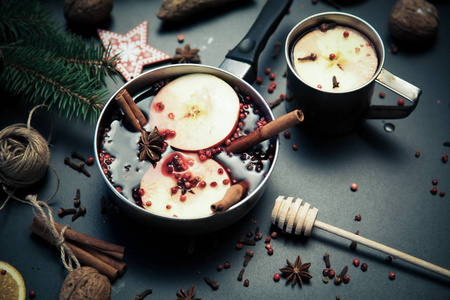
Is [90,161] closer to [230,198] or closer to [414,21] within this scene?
[230,198]

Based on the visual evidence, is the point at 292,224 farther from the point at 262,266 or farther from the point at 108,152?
the point at 108,152

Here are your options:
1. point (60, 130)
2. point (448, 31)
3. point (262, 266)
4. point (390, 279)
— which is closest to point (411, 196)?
point (390, 279)

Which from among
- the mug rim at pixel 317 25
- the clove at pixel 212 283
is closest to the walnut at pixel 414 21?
the mug rim at pixel 317 25

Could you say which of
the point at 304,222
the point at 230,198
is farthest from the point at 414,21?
the point at 230,198

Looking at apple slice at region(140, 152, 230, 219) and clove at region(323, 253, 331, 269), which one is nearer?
apple slice at region(140, 152, 230, 219)

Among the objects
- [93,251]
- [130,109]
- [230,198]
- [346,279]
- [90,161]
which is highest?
[130,109]

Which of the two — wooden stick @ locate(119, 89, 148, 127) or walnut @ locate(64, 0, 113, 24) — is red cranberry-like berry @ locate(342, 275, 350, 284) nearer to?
wooden stick @ locate(119, 89, 148, 127)

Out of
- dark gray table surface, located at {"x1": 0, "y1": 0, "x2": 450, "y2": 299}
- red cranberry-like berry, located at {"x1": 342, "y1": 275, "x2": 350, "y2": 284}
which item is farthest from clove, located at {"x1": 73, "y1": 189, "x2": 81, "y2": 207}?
red cranberry-like berry, located at {"x1": 342, "y1": 275, "x2": 350, "y2": 284}
